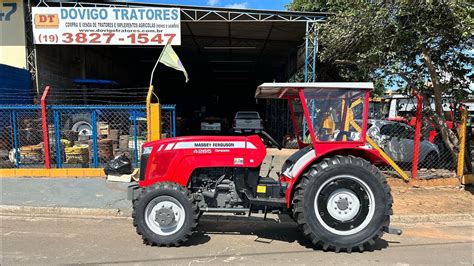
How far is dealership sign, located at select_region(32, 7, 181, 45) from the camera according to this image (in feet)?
42.1

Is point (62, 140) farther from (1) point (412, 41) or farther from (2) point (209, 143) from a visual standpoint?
(1) point (412, 41)

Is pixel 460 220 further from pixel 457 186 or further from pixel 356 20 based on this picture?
pixel 356 20

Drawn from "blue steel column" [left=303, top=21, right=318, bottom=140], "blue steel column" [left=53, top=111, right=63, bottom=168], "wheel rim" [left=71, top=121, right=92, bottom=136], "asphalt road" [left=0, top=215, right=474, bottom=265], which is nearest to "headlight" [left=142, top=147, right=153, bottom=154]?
"asphalt road" [left=0, top=215, right=474, bottom=265]

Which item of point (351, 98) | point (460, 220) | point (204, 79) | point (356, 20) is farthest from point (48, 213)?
point (204, 79)

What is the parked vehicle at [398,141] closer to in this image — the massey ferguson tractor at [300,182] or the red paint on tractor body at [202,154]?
the massey ferguson tractor at [300,182]

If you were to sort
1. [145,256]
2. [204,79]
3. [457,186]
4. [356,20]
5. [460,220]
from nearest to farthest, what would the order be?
[145,256]
[460,220]
[457,186]
[356,20]
[204,79]

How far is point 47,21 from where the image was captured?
12.9m

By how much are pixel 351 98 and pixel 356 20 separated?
5.33 m

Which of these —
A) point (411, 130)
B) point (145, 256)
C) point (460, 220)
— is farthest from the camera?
point (411, 130)

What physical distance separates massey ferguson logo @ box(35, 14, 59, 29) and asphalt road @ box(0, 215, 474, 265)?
328 inches

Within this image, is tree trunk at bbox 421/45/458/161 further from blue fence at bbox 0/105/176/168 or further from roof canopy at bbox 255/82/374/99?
blue fence at bbox 0/105/176/168

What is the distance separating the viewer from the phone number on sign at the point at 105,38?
512 inches

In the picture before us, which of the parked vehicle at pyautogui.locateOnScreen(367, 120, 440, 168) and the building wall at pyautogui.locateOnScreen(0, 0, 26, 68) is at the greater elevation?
the building wall at pyautogui.locateOnScreen(0, 0, 26, 68)

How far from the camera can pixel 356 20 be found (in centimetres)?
959
